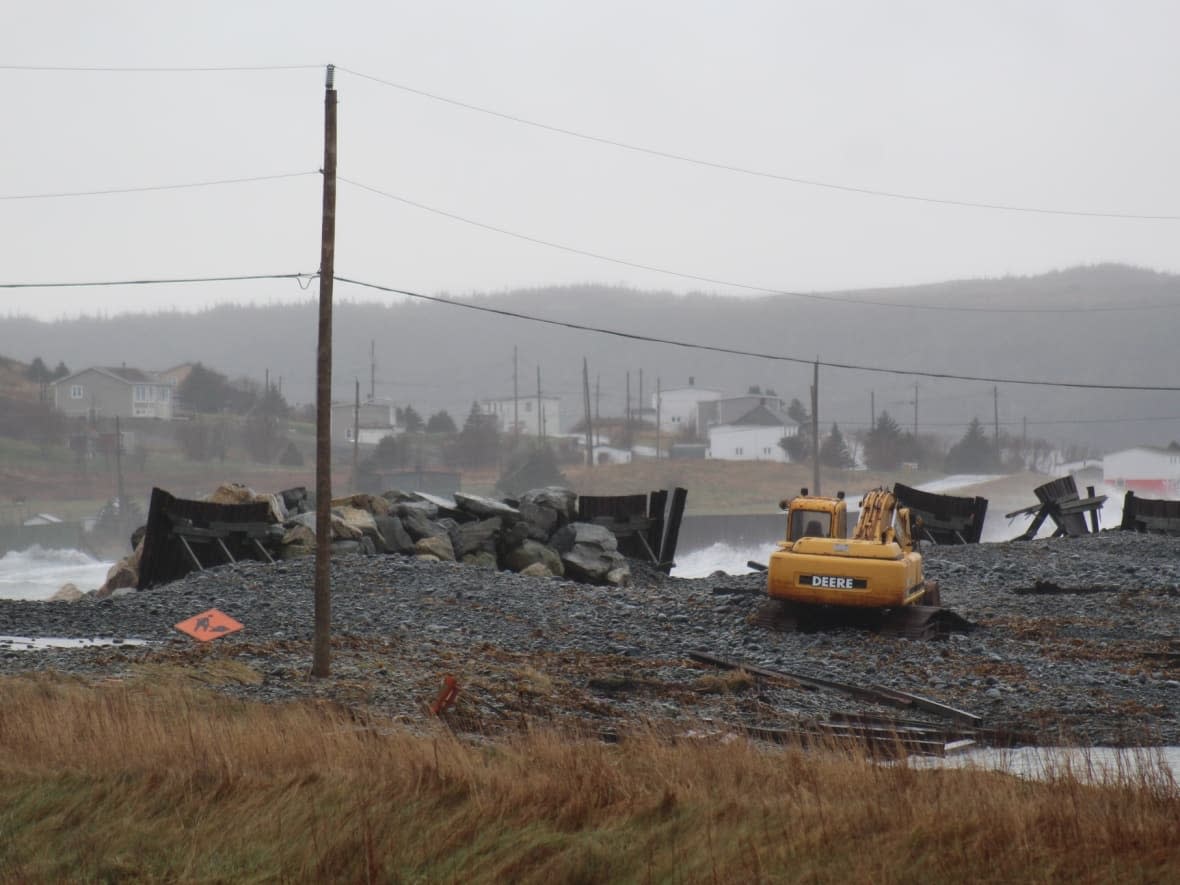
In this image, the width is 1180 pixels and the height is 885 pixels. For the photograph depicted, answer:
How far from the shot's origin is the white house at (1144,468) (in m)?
129

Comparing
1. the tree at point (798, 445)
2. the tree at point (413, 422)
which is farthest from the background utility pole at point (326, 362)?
the tree at point (413, 422)

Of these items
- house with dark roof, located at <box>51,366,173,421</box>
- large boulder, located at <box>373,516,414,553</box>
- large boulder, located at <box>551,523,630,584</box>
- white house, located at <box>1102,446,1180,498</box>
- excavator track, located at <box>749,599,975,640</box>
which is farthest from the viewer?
house with dark roof, located at <box>51,366,173,421</box>

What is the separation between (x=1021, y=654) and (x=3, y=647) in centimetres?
1482

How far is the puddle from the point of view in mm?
19609

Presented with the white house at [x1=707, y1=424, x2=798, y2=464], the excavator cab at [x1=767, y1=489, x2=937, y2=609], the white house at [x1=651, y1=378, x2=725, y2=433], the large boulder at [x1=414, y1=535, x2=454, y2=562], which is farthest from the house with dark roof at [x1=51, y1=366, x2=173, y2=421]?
the excavator cab at [x1=767, y1=489, x2=937, y2=609]

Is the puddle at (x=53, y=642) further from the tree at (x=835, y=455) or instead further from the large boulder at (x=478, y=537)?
the tree at (x=835, y=455)

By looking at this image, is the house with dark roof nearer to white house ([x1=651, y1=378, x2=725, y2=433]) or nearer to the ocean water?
the ocean water

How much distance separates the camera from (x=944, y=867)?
309 inches

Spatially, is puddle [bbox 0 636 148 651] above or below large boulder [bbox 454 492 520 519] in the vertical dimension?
below

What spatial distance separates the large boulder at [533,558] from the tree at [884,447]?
11663cm

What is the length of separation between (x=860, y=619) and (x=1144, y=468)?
398 ft

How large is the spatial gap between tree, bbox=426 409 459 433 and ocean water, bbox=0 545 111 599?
66663 millimetres


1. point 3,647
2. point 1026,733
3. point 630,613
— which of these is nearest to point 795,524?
point 630,613

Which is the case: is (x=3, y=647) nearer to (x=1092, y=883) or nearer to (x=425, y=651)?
(x=425, y=651)
